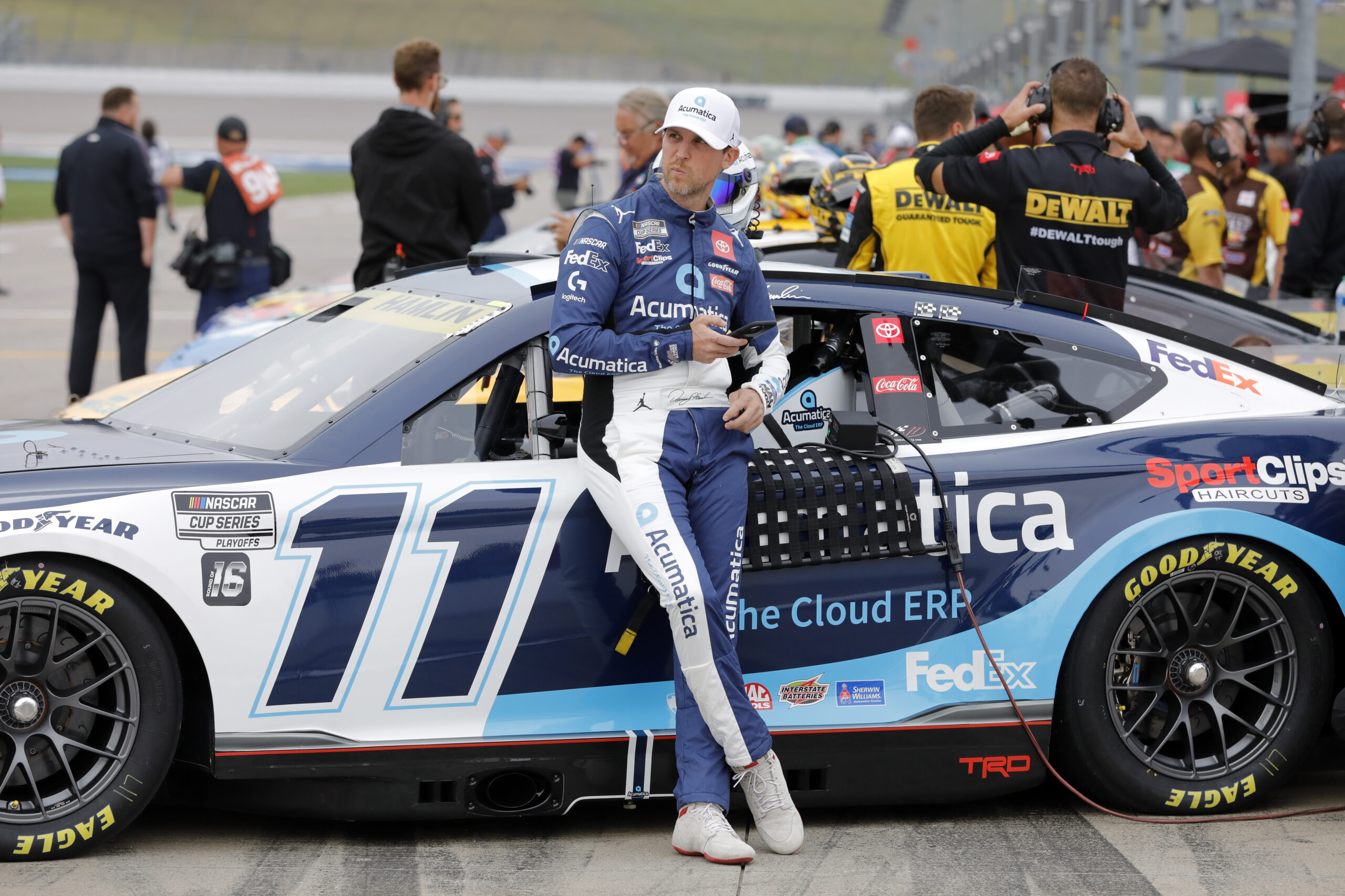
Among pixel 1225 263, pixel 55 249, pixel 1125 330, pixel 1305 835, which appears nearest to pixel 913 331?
pixel 1125 330

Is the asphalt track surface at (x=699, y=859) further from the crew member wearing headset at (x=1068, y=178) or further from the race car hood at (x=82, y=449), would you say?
the crew member wearing headset at (x=1068, y=178)

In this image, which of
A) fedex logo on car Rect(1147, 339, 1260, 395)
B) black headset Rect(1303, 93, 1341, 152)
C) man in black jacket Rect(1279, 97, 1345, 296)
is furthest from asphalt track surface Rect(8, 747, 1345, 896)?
black headset Rect(1303, 93, 1341, 152)

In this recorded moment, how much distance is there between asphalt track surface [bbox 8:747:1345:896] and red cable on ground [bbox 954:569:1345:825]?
0.03 m

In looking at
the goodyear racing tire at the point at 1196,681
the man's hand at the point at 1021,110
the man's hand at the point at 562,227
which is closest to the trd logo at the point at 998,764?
the goodyear racing tire at the point at 1196,681

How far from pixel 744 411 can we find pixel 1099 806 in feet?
4.50

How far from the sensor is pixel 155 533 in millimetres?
3221

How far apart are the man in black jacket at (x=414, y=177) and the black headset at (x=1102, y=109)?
263cm

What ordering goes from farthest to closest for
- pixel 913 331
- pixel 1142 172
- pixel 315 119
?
pixel 315 119 → pixel 1142 172 → pixel 913 331

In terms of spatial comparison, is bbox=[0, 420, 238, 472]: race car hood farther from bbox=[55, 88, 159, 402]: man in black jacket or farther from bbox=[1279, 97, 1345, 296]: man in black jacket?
bbox=[1279, 97, 1345, 296]: man in black jacket

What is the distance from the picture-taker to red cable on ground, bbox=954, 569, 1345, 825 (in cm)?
353

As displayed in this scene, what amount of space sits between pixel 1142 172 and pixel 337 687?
330cm

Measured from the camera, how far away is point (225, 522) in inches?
128

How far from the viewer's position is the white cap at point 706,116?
3.42m

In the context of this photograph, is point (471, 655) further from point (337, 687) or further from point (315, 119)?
point (315, 119)
